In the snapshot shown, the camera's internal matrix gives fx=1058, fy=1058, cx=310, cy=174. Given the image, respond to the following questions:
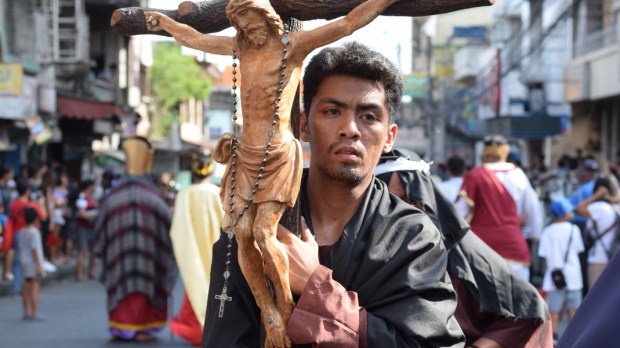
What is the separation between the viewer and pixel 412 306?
322cm

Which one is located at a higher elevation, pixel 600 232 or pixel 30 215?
pixel 600 232

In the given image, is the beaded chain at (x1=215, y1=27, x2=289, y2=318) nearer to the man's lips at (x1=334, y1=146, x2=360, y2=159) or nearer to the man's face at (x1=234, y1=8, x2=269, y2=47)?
the man's face at (x1=234, y1=8, x2=269, y2=47)

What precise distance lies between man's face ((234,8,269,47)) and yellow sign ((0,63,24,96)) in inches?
640

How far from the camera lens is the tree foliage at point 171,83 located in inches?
2232

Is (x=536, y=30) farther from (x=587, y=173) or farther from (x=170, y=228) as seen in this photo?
(x=170, y=228)

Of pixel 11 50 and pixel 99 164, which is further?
pixel 99 164

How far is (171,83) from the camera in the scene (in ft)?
187

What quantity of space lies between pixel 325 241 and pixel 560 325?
8965 mm

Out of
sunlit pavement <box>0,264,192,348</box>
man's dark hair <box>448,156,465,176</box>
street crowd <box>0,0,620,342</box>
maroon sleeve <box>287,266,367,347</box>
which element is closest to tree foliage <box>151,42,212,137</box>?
sunlit pavement <box>0,264,192,348</box>

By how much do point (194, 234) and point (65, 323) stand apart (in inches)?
114

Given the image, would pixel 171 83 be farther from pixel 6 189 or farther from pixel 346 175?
pixel 346 175

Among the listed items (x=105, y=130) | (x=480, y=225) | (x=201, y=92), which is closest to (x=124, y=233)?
(x=480, y=225)

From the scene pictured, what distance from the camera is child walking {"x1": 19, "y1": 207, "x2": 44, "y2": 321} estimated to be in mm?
12312

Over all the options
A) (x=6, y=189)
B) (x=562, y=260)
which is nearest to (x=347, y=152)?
(x=562, y=260)
